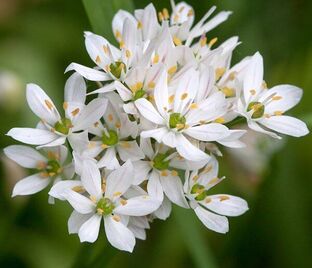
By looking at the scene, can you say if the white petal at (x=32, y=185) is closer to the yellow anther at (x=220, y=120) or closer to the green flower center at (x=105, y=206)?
the green flower center at (x=105, y=206)

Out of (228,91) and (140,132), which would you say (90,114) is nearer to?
(140,132)

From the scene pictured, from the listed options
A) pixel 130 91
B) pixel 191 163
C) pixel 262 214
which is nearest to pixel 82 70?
pixel 130 91

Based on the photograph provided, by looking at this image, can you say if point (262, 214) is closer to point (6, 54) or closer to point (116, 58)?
point (116, 58)

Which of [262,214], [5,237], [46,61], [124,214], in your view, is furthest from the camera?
[46,61]

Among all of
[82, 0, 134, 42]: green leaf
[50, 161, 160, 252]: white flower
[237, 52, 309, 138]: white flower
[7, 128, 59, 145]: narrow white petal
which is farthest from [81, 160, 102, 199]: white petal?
[82, 0, 134, 42]: green leaf

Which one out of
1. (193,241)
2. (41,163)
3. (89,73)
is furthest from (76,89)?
(193,241)

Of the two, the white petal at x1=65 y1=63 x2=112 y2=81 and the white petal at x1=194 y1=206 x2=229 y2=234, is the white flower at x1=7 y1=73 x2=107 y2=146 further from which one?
the white petal at x1=194 y1=206 x2=229 y2=234

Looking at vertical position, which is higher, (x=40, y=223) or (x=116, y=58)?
(x=116, y=58)
